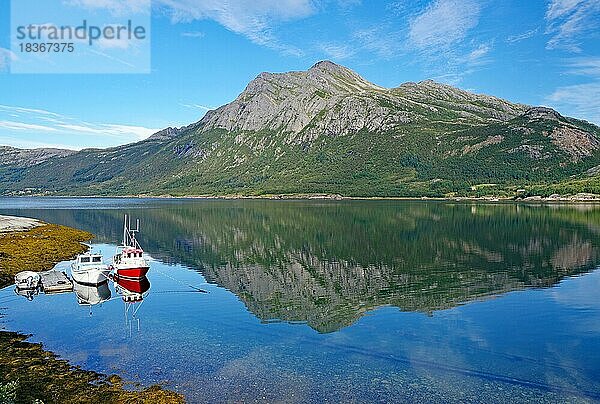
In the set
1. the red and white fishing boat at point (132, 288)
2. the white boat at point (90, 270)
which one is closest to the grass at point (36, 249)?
the white boat at point (90, 270)

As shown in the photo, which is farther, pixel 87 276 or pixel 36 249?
pixel 36 249

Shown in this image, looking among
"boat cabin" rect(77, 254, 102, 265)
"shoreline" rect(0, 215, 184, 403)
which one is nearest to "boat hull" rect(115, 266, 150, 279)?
"boat cabin" rect(77, 254, 102, 265)

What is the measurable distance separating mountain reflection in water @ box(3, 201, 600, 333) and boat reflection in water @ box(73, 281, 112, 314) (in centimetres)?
1431

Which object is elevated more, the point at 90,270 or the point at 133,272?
the point at 90,270

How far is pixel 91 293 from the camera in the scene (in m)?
58.3

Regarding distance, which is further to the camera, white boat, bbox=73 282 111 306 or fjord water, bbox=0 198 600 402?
white boat, bbox=73 282 111 306

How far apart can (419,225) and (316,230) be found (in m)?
31.6

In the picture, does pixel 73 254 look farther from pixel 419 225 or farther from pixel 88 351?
pixel 419 225

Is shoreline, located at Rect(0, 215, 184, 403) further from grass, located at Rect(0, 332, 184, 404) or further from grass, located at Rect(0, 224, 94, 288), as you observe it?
grass, located at Rect(0, 224, 94, 288)

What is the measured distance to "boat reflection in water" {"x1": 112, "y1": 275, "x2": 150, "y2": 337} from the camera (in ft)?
162

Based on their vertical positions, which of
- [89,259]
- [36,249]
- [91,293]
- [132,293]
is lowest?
[132,293]

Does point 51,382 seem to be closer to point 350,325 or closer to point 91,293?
point 350,325

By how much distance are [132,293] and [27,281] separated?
40.0ft

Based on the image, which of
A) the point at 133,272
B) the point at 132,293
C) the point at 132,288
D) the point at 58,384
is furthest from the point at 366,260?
the point at 58,384
